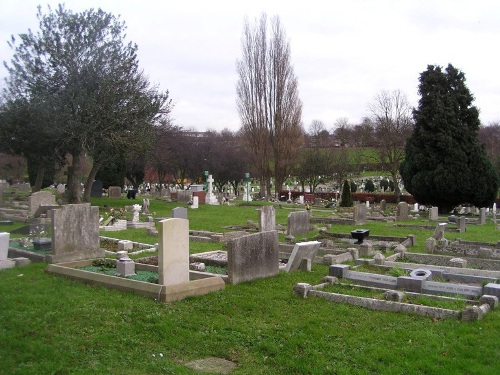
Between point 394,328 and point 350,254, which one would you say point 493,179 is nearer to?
point 350,254

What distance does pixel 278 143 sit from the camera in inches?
1698

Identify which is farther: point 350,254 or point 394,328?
point 350,254

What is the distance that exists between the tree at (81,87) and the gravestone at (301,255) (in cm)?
1553

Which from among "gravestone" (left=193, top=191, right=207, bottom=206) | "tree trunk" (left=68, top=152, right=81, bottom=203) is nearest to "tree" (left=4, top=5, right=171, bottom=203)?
"tree trunk" (left=68, top=152, right=81, bottom=203)

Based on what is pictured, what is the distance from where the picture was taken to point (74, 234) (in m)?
11.3

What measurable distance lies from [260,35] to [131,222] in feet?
97.6

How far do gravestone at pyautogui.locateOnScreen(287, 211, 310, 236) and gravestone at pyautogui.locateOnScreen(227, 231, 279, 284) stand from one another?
6698mm

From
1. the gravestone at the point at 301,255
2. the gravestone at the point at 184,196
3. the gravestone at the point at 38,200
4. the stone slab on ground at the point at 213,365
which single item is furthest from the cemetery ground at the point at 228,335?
the gravestone at the point at 184,196

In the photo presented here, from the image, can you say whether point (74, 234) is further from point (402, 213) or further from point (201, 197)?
point (201, 197)

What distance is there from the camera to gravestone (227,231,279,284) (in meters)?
8.96

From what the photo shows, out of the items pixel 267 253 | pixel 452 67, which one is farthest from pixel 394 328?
pixel 452 67

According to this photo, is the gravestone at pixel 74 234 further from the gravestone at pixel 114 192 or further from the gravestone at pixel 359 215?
the gravestone at pixel 114 192

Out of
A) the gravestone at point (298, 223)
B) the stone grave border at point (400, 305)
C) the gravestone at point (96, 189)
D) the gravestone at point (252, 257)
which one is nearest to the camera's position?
the stone grave border at point (400, 305)

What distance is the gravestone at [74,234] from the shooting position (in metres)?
11.0
